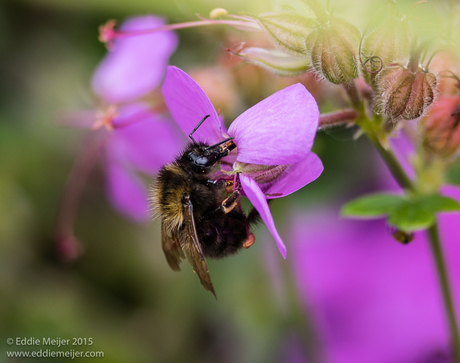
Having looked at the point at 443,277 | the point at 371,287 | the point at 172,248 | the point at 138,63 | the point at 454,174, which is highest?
the point at 138,63

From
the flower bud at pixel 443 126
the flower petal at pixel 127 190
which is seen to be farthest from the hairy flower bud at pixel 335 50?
the flower petal at pixel 127 190

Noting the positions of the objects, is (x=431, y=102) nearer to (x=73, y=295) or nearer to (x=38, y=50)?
(x=73, y=295)

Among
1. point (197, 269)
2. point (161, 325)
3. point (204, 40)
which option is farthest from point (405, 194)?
point (161, 325)

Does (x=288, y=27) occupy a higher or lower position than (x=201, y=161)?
higher

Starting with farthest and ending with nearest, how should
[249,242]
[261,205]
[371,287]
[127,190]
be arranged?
1. [371,287]
2. [127,190]
3. [249,242]
4. [261,205]

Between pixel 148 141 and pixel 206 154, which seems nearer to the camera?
pixel 206 154

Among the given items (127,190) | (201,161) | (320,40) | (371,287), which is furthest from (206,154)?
(371,287)

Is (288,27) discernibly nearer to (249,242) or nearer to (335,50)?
(335,50)
